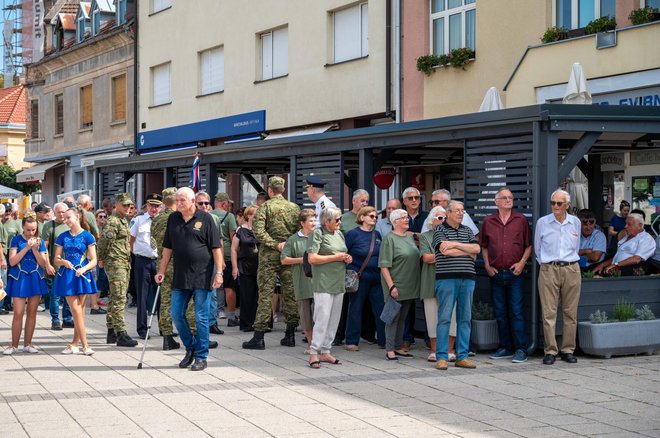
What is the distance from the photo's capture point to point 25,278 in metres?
12.1

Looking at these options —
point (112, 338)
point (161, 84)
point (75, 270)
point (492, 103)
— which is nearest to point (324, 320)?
point (75, 270)

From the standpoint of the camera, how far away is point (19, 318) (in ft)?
39.9

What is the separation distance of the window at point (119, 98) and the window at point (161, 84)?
2.09 m

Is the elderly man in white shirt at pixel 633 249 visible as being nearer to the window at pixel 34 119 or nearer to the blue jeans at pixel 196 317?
the blue jeans at pixel 196 317

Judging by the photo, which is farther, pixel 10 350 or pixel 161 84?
pixel 161 84

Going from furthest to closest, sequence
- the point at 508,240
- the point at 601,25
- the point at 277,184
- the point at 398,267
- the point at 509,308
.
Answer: the point at 601,25 → the point at 277,184 → the point at 509,308 → the point at 398,267 → the point at 508,240

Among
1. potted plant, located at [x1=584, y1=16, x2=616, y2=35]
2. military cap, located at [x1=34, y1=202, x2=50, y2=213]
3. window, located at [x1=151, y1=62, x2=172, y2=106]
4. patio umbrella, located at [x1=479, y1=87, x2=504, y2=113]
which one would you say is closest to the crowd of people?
patio umbrella, located at [x1=479, y1=87, x2=504, y2=113]

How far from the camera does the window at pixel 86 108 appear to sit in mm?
38031

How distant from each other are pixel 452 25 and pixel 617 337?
36.5 ft

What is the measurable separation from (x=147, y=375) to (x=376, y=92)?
13.7 m

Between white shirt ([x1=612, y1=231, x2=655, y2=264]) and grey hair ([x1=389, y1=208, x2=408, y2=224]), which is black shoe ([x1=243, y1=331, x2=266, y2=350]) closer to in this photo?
grey hair ([x1=389, y1=208, x2=408, y2=224])

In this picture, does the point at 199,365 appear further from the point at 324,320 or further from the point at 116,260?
the point at 116,260

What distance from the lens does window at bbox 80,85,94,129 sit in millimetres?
38031

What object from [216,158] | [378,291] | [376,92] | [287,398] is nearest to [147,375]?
[287,398]
